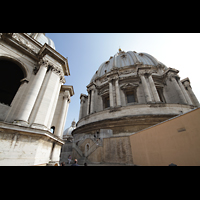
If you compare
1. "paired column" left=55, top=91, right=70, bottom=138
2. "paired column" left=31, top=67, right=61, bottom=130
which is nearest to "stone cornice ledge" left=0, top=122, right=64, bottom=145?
"paired column" left=31, top=67, right=61, bottom=130

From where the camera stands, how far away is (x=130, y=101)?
1877 centimetres

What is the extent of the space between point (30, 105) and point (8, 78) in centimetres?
724

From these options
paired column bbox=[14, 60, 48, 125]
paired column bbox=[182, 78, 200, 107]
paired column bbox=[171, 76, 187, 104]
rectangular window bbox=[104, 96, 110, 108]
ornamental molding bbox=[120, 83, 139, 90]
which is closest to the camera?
paired column bbox=[14, 60, 48, 125]

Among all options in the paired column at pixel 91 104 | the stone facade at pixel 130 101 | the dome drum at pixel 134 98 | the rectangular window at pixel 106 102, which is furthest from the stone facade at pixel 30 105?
the rectangular window at pixel 106 102

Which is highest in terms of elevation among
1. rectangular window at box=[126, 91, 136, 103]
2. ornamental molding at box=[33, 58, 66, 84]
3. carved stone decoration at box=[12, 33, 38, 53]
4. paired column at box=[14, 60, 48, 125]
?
rectangular window at box=[126, 91, 136, 103]

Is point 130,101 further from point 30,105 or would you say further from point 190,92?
point 30,105

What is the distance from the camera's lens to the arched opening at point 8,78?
9.89 m

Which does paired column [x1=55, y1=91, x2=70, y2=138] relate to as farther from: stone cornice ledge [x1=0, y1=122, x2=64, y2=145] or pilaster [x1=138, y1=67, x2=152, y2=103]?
pilaster [x1=138, y1=67, x2=152, y2=103]

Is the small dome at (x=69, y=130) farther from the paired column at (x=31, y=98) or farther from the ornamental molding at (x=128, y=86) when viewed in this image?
the paired column at (x=31, y=98)

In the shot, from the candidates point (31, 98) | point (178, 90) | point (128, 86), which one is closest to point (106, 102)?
point (128, 86)

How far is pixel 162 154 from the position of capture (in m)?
5.96

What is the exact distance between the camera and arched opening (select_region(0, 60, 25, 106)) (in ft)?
32.4

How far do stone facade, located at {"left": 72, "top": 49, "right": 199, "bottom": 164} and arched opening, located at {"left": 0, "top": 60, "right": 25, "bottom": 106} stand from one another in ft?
32.0
